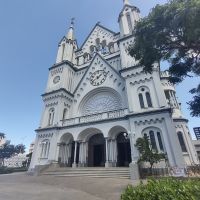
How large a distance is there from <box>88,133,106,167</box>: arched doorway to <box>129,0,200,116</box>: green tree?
39.1 feet

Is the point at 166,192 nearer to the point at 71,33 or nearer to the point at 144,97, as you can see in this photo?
the point at 144,97

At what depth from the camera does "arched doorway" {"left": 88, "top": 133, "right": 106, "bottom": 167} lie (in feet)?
64.7

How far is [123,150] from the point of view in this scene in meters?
18.5

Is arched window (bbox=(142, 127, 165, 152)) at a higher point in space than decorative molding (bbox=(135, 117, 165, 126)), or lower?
lower

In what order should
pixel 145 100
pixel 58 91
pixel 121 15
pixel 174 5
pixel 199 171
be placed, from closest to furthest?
pixel 174 5
pixel 199 171
pixel 145 100
pixel 58 91
pixel 121 15

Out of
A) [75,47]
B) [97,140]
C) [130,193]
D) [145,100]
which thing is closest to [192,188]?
[130,193]

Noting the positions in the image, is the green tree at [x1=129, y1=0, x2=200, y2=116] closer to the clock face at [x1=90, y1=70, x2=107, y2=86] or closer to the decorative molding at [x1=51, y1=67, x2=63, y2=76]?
the clock face at [x1=90, y1=70, x2=107, y2=86]

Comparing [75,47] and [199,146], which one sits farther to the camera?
[199,146]

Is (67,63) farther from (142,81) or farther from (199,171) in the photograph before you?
(199,171)

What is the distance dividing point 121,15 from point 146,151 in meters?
22.3

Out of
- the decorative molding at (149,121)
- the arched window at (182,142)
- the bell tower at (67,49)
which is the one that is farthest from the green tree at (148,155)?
the bell tower at (67,49)

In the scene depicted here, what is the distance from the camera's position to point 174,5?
9.08 m

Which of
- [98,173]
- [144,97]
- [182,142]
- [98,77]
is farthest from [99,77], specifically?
[98,173]

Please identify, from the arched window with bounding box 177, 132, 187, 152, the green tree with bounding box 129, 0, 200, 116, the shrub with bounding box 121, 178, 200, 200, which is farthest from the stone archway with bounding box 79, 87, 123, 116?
the shrub with bounding box 121, 178, 200, 200
